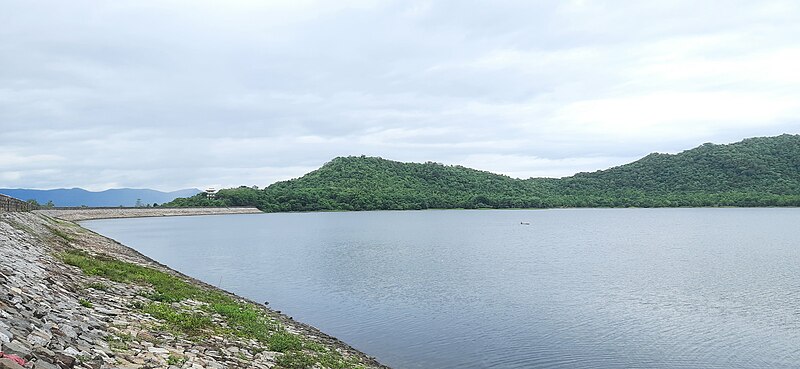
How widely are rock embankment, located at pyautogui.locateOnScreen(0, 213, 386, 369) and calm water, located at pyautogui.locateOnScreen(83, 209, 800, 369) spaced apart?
4.27 meters

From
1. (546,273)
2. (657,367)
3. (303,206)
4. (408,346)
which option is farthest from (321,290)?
(303,206)

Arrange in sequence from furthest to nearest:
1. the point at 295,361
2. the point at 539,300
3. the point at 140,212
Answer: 1. the point at 140,212
2. the point at 539,300
3. the point at 295,361

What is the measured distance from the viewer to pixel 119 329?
41.5 feet

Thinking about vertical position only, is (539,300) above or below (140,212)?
below

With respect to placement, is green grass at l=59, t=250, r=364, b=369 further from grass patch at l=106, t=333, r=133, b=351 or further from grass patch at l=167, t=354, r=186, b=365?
grass patch at l=167, t=354, r=186, b=365

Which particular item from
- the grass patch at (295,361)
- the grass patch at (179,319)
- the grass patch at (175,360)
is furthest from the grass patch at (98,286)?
the grass patch at (175,360)

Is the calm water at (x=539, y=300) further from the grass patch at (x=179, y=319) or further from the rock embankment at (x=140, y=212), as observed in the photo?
the rock embankment at (x=140, y=212)

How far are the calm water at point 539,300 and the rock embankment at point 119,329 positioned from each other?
14.0 ft

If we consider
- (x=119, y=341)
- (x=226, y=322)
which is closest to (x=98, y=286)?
(x=226, y=322)

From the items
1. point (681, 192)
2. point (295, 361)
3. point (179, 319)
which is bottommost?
point (295, 361)

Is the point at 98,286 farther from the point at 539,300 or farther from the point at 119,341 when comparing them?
the point at 539,300

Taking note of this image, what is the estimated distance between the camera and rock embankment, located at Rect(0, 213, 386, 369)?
922cm

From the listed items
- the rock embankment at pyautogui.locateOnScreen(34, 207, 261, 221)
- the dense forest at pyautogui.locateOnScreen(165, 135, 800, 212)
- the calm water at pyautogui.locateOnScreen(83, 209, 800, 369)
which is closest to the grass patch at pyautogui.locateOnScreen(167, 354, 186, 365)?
the calm water at pyautogui.locateOnScreen(83, 209, 800, 369)

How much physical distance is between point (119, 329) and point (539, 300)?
2163cm
